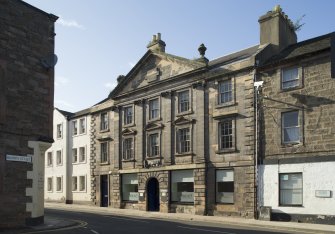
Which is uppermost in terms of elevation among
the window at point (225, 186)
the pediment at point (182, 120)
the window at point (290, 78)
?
the window at point (290, 78)

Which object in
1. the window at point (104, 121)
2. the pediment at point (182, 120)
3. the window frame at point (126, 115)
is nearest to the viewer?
the pediment at point (182, 120)

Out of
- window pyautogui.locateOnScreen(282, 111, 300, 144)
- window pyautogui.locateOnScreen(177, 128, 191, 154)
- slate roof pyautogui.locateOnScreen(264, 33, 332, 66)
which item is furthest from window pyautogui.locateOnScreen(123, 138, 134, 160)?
window pyautogui.locateOnScreen(282, 111, 300, 144)

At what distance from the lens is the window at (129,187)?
35.5 meters

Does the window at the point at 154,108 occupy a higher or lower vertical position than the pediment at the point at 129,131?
higher

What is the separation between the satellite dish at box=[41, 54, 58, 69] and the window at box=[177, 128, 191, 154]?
12859 mm

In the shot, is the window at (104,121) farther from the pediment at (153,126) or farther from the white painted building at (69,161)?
A: the pediment at (153,126)

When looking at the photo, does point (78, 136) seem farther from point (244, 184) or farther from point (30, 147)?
point (30, 147)

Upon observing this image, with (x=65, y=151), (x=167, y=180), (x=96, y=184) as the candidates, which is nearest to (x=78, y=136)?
(x=65, y=151)

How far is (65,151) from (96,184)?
7287mm

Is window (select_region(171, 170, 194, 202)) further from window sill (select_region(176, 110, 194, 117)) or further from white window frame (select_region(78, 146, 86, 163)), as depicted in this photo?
white window frame (select_region(78, 146, 86, 163))

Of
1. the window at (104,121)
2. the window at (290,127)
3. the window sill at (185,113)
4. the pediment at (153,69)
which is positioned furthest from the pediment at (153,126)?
the window at (290,127)

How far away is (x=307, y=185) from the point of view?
24.0 m

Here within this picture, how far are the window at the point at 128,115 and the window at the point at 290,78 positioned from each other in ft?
48.4

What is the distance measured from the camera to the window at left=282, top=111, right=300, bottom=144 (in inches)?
990
